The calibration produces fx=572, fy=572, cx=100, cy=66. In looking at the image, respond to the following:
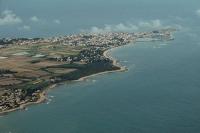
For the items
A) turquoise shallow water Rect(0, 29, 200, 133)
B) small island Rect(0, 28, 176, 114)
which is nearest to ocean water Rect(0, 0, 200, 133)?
turquoise shallow water Rect(0, 29, 200, 133)

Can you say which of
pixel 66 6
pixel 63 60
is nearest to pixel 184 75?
pixel 63 60

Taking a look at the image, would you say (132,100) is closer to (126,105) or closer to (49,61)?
(126,105)

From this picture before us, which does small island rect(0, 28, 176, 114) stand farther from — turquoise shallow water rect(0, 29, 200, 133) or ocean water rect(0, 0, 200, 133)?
turquoise shallow water rect(0, 29, 200, 133)

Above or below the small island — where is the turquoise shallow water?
below

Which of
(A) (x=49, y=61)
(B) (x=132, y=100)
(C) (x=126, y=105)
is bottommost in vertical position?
(C) (x=126, y=105)

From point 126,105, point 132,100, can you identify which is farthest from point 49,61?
point 126,105

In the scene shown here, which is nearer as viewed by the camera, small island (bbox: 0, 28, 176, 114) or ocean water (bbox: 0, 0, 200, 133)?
ocean water (bbox: 0, 0, 200, 133)
